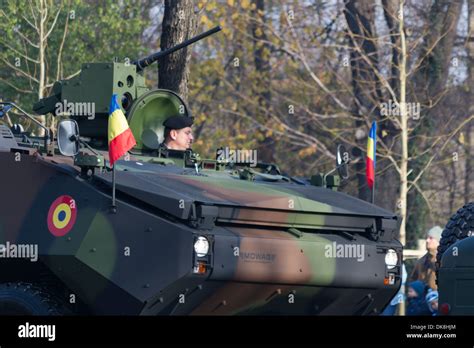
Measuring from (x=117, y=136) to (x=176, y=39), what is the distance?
5.79m

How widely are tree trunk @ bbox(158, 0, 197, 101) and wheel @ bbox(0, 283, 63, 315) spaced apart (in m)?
5.98

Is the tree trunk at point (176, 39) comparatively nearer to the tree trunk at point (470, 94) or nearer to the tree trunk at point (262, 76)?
the tree trunk at point (262, 76)

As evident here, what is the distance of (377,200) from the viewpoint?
835 inches

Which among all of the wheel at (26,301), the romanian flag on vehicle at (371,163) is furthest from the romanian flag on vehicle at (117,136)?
the romanian flag on vehicle at (371,163)

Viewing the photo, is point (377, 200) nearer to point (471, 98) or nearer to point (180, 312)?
point (471, 98)

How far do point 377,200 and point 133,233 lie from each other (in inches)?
476

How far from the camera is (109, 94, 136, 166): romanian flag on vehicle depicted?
970 cm

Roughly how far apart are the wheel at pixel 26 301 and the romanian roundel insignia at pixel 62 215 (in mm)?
495

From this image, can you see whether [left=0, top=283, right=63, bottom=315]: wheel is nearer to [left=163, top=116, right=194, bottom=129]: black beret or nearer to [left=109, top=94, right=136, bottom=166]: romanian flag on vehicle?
[left=109, top=94, right=136, bottom=166]: romanian flag on vehicle

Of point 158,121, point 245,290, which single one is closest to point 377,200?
point 158,121

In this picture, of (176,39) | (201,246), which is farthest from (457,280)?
(176,39)

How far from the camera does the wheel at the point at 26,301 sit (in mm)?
9781

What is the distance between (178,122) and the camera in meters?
11.9

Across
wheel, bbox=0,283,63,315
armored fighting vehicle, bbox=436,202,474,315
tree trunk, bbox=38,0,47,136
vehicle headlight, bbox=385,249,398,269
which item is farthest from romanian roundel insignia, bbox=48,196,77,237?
tree trunk, bbox=38,0,47,136
